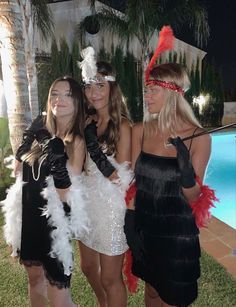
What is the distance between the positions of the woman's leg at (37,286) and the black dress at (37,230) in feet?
0.32

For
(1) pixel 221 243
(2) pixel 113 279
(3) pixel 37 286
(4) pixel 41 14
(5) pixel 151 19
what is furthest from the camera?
(5) pixel 151 19

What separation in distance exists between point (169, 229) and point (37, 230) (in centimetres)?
77

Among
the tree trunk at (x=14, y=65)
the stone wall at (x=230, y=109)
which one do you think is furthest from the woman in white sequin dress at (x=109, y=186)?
the stone wall at (x=230, y=109)

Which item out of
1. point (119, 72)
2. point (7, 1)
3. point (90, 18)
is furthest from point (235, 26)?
point (7, 1)

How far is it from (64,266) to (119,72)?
1311 centimetres

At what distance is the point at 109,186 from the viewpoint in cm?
200

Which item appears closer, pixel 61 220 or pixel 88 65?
pixel 61 220

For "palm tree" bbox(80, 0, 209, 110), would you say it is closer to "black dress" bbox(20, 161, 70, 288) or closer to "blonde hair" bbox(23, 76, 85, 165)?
"blonde hair" bbox(23, 76, 85, 165)

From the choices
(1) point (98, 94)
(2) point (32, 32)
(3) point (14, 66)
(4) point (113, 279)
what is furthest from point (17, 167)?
(2) point (32, 32)

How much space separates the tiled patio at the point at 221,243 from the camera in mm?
3211

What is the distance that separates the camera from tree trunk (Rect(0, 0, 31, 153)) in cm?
365

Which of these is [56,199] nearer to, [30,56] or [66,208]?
[66,208]

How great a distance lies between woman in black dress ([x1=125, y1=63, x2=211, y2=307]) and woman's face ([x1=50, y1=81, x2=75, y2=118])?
45 cm

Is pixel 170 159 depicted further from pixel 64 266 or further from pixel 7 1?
pixel 7 1
